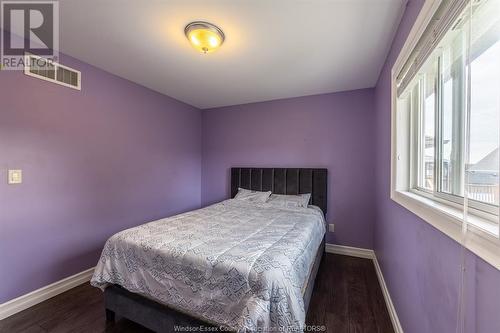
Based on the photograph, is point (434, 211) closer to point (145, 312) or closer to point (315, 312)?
point (315, 312)

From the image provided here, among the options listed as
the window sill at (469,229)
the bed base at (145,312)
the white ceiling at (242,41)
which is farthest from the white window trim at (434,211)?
the bed base at (145,312)

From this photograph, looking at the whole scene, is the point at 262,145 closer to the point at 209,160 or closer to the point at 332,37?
the point at 209,160

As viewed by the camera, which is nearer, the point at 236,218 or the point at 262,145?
the point at 236,218

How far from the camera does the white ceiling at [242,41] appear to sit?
4.94ft

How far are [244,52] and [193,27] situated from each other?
0.56m

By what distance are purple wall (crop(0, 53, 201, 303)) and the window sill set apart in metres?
2.92

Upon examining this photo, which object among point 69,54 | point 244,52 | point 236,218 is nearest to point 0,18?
point 69,54

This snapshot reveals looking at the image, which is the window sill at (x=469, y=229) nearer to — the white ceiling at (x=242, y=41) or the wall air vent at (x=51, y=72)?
the white ceiling at (x=242, y=41)

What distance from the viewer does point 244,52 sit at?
6.77ft

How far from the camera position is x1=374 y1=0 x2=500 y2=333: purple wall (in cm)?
64

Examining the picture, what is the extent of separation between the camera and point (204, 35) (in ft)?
5.55

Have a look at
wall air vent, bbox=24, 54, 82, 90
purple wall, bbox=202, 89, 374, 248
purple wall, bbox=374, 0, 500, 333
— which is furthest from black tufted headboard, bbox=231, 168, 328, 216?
wall air vent, bbox=24, 54, 82, 90

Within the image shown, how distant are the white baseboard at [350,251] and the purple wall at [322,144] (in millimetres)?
69

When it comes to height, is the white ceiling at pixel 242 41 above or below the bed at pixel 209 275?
above
